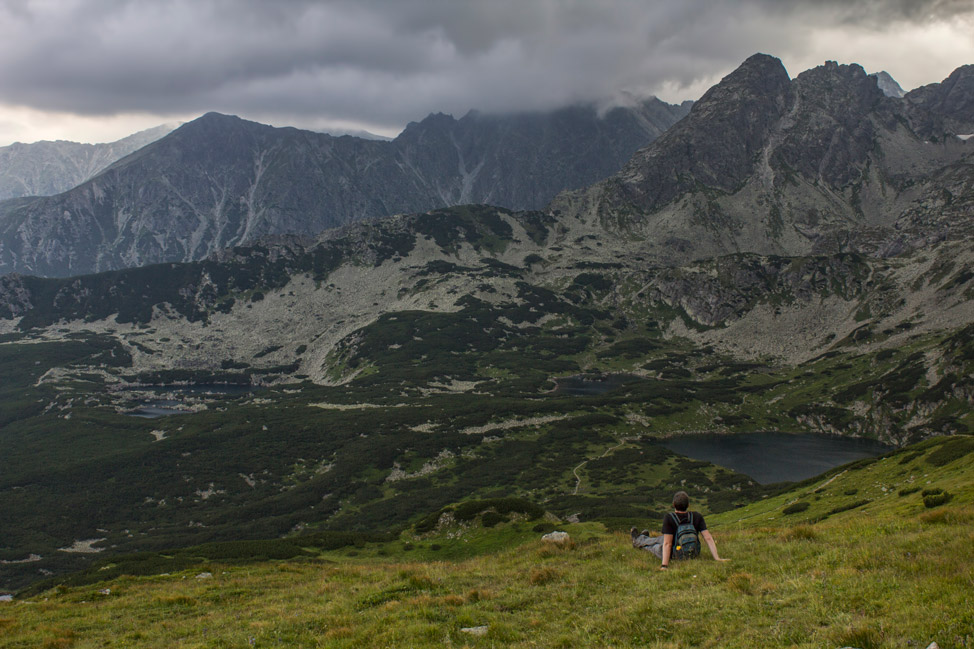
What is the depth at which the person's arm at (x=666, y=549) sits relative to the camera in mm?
19906

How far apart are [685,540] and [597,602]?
5.14 metres

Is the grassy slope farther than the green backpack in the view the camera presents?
No

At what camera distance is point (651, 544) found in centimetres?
2384

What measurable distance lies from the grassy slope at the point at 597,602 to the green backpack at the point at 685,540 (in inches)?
39.6

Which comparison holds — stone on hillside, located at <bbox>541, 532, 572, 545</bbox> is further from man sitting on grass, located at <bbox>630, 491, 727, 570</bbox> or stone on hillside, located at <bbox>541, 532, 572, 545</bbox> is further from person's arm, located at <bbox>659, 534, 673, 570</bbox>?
person's arm, located at <bbox>659, 534, 673, 570</bbox>

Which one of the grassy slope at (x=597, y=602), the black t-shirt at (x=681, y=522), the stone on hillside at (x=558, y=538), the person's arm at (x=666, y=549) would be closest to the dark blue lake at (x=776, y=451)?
the stone on hillside at (x=558, y=538)

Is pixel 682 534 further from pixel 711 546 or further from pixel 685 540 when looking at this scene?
pixel 711 546

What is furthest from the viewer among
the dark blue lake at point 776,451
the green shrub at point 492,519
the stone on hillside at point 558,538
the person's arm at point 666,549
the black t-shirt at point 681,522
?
the dark blue lake at point 776,451

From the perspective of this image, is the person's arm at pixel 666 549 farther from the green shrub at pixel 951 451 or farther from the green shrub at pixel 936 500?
the green shrub at pixel 951 451

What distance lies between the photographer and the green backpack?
67.4 ft

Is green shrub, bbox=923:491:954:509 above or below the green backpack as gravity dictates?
below

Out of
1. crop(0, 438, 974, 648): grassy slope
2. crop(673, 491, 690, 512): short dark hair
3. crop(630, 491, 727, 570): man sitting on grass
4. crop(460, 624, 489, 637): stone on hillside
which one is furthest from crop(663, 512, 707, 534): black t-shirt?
crop(460, 624, 489, 637): stone on hillside

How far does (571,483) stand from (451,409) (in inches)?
2824

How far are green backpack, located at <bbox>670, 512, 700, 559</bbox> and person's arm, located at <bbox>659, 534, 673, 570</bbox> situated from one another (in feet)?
1.00
